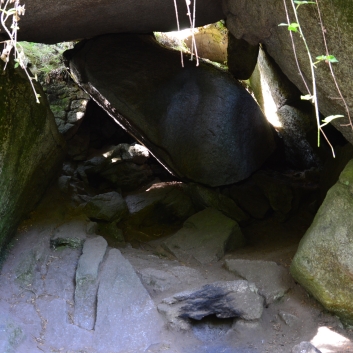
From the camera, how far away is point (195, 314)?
13.7 feet

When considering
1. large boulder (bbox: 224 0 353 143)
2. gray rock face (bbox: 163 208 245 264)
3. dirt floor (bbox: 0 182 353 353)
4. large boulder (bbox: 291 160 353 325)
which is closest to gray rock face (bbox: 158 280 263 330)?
dirt floor (bbox: 0 182 353 353)

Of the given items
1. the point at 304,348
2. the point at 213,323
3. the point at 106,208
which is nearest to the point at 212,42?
the point at 106,208

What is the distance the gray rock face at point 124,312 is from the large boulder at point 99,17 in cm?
255

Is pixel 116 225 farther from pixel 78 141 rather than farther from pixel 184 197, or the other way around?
pixel 78 141

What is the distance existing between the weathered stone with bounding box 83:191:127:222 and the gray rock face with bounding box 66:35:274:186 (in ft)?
3.34

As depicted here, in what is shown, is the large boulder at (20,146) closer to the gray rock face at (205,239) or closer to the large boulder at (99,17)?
the large boulder at (99,17)

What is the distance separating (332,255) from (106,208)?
355 cm

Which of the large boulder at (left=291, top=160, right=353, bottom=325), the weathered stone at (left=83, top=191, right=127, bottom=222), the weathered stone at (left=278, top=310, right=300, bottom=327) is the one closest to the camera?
the large boulder at (left=291, top=160, right=353, bottom=325)

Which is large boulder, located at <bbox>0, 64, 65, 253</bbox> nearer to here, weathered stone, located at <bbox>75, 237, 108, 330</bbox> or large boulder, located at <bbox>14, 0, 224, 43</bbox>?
large boulder, located at <bbox>14, 0, 224, 43</bbox>

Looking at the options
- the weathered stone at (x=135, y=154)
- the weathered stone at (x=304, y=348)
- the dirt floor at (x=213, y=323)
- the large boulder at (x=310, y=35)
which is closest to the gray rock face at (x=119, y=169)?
the weathered stone at (x=135, y=154)

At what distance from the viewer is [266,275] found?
4.64 metres

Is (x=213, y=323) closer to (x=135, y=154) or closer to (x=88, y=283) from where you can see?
(x=88, y=283)

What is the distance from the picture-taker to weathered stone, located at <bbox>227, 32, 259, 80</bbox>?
6.73 m

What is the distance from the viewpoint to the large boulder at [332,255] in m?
3.92
